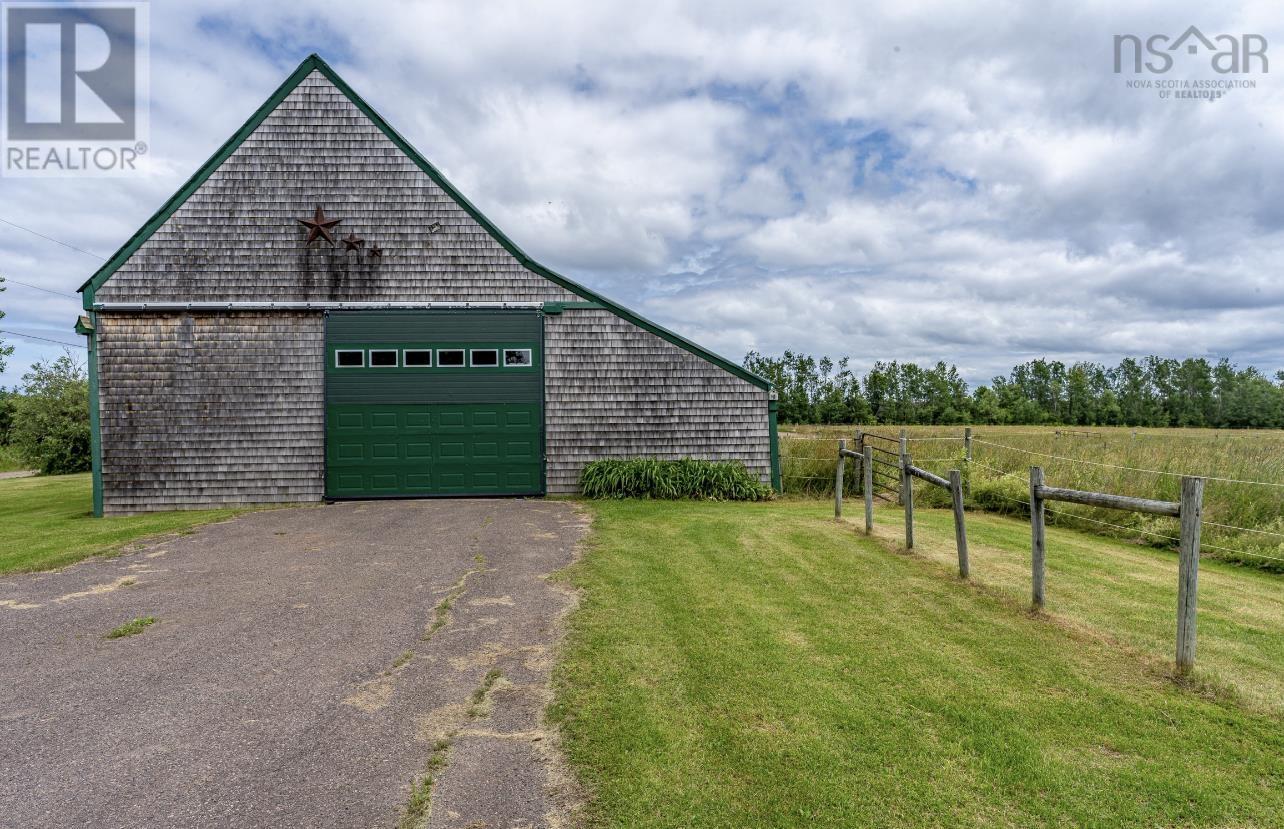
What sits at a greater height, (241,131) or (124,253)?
(241,131)

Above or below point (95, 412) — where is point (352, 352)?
above

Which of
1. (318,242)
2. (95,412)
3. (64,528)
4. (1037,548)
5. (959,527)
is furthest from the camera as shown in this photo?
(318,242)

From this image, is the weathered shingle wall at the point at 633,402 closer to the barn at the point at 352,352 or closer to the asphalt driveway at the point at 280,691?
the barn at the point at 352,352

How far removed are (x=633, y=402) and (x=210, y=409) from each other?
9.12 metres

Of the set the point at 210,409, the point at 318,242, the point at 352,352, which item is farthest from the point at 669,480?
the point at 210,409

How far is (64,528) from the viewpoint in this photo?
1165cm

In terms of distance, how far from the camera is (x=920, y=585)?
23.4ft

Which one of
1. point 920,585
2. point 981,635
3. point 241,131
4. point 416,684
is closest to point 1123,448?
point 920,585

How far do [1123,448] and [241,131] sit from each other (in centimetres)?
2074

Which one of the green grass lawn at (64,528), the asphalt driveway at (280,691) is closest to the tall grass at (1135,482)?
the asphalt driveway at (280,691)

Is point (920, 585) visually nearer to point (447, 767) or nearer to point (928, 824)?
point (928, 824)

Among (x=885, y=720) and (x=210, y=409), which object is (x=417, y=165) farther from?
(x=885, y=720)

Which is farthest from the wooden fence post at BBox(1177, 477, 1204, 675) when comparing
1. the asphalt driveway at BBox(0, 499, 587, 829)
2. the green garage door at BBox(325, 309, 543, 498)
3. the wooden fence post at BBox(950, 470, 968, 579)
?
the green garage door at BBox(325, 309, 543, 498)

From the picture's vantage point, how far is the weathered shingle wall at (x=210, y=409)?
13672 mm
